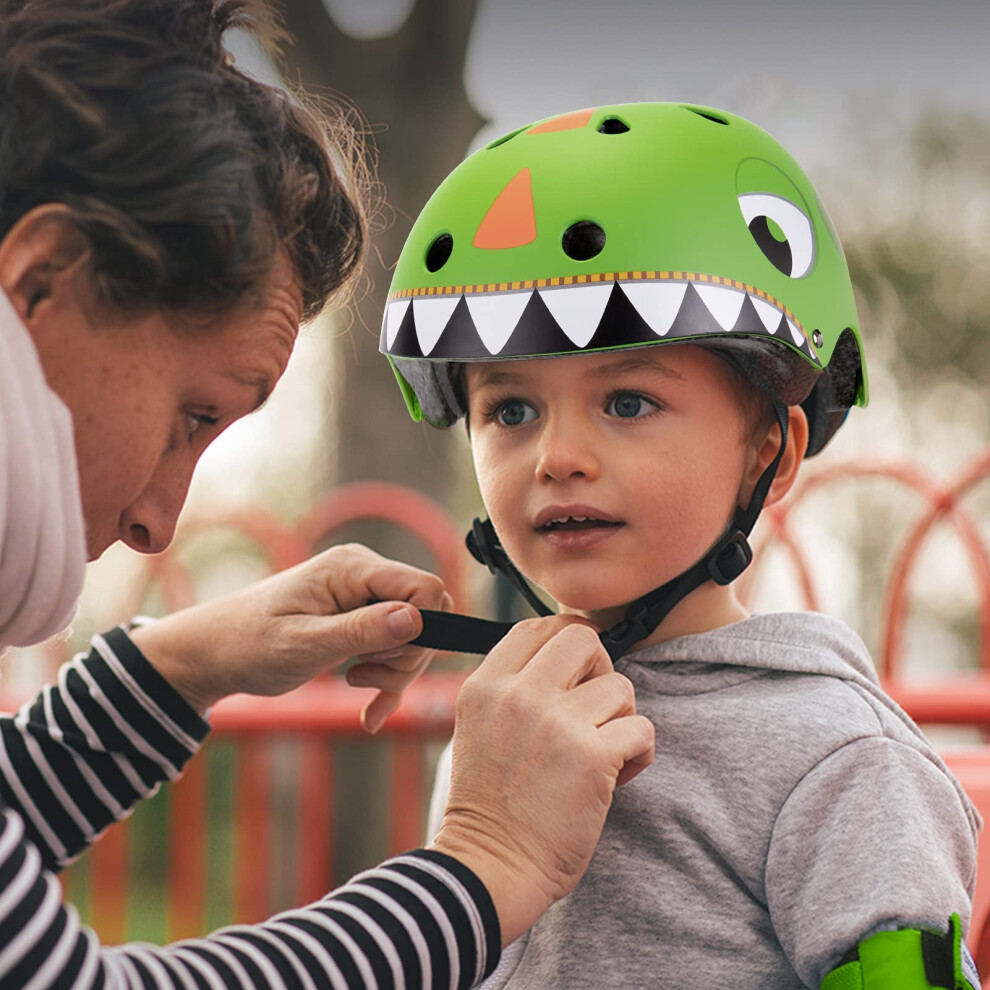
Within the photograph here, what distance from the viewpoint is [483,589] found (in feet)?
18.5

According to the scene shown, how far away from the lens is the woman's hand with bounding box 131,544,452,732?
5.75 feet

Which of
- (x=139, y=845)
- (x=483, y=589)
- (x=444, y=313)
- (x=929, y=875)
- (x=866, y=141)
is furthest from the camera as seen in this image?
(x=866, y=141)

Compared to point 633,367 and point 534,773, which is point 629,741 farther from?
point 633,367

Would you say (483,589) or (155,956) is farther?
(483,589)

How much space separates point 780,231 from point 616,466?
40 cm

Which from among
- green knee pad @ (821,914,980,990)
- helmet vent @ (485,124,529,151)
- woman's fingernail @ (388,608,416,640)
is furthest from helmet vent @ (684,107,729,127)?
green knee pad @ (821,914,980,990)

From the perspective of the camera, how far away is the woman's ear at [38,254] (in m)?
1.20

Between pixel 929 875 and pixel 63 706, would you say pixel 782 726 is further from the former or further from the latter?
pixel 63 706

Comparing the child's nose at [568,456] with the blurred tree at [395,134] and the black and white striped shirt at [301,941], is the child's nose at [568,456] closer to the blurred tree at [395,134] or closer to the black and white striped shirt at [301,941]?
the black and white striped shirt at [301,941]

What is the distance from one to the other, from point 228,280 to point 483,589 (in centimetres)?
438

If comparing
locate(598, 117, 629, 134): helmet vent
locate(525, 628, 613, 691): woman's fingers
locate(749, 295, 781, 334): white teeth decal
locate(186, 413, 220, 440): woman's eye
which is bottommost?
locate(525, 628, 613, 691): woman's fingers

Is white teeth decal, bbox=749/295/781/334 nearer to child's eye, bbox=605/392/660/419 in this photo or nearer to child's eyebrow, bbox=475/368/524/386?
child's eye, bbox=605/392/660/419

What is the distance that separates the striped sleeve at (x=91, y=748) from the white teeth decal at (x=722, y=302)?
38.4 inches

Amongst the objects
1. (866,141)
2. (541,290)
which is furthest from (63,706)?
(866,141)
